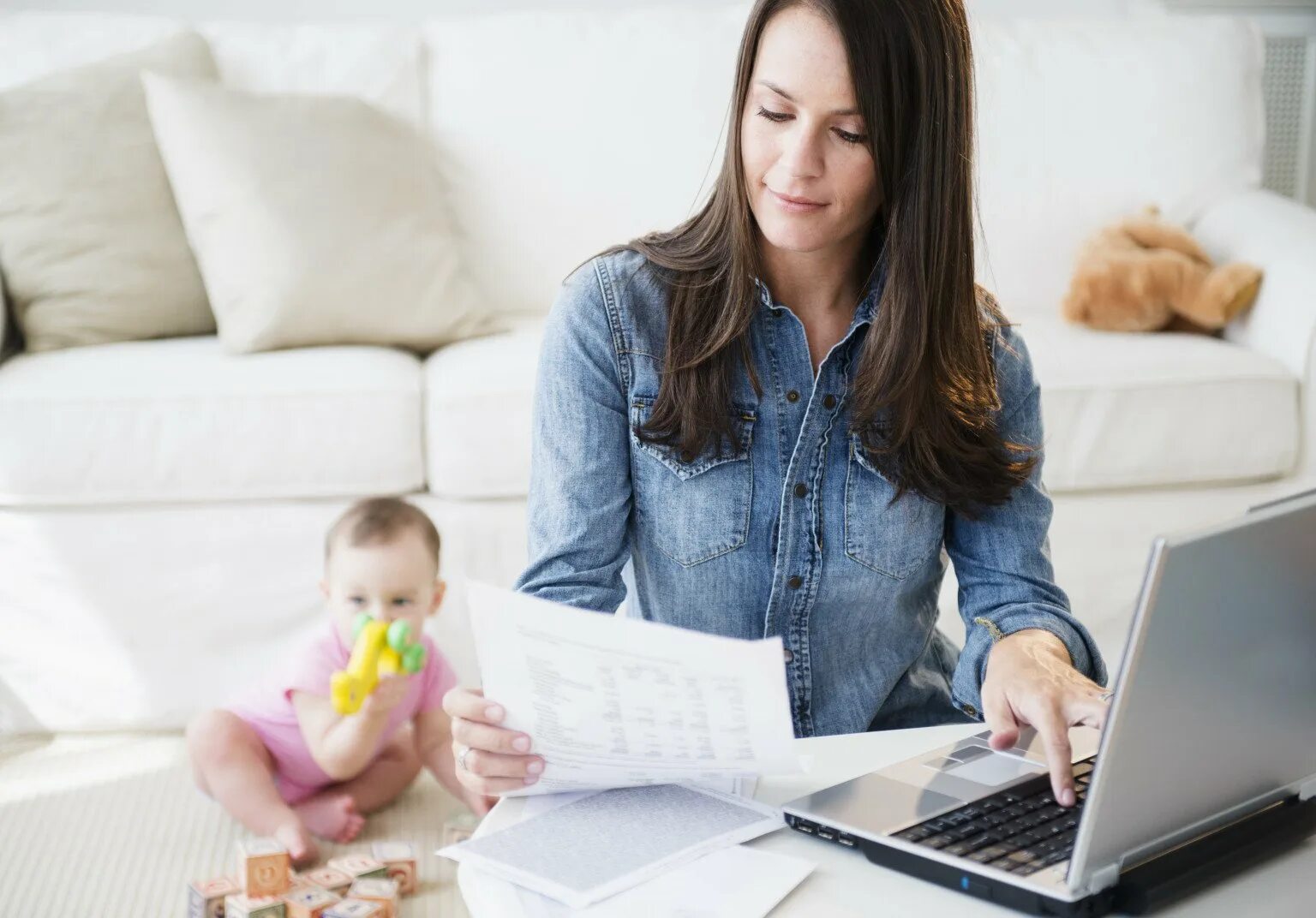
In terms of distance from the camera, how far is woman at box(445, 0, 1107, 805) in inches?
39.9

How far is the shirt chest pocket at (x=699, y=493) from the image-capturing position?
3.51ft

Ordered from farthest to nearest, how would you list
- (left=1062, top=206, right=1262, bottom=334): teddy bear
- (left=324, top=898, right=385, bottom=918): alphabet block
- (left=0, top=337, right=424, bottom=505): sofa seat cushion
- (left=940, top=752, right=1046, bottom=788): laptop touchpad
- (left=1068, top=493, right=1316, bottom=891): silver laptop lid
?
(left=1062, top=206, right=1262, bottom=334): teddy bear, (left=0, top=337, right=424, bottom=505): sofa seat cushion, (left=324, top=898, right=385, bottom=918): alphabet block, (left=940, top=752, right=1046, bottom=788): laptop touchpad, (left=1068, top=493, right=1316, bottom=891): silver laptop lid

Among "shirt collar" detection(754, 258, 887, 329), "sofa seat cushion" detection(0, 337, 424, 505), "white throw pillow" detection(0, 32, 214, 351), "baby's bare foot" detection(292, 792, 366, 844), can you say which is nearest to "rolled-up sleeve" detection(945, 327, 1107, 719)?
"shirt collar" detection(754, 258, 887, 329)

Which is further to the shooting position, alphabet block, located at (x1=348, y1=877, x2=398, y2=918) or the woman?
alphabet block, located at (x1=348, y1=877, x2=398, y2=918)

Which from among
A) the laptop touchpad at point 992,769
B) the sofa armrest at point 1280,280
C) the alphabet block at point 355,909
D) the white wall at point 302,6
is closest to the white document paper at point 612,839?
the laptop touchpad at point 992,769

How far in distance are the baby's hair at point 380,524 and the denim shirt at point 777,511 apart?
28.5 inches

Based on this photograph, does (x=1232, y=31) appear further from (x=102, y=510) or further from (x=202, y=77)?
(x=102, y=510)

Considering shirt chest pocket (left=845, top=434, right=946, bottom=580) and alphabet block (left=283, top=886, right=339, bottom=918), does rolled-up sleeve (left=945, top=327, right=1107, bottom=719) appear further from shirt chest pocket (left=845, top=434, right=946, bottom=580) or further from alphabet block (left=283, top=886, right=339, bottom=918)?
alphabet block (left=283, top=886, right=339, bottom=918)

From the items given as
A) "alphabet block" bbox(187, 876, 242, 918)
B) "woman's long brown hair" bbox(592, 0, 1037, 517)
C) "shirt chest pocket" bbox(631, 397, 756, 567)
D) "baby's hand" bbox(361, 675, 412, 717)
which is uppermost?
"woman's long brown hair" bbox(592, 0, 1037, 517)

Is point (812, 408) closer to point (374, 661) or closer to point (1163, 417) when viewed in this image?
point (374, 661)

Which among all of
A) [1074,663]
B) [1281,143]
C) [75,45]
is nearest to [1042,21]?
[1281,143]

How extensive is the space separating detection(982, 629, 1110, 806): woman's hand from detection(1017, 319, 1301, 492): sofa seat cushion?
111 centimetres

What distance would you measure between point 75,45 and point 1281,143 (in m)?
2.53

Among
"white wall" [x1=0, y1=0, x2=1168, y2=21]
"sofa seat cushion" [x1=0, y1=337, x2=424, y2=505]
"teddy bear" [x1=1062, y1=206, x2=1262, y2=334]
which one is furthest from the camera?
"white wall" [x1=0, y1=0, x2=1168, y2=21]
